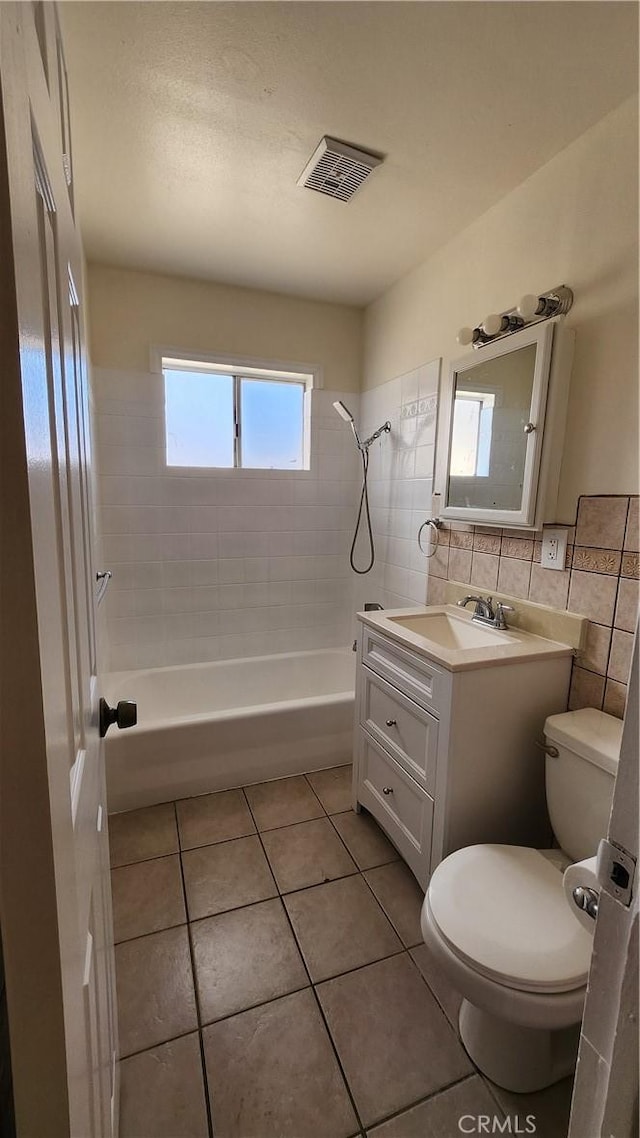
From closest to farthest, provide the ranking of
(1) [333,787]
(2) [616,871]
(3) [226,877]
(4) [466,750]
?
(2) [616,871] < (4) [466,750] < (3) [226,877] < (1) [333,787]

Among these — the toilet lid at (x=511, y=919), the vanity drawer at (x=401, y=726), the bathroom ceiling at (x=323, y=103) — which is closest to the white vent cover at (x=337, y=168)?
the bathroom ceiling at (x=323, y=103)

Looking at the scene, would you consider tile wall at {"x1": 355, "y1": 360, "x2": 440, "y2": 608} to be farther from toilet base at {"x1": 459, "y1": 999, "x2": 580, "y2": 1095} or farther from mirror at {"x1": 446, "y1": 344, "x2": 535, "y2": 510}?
toilet base at {"x1": 459, "y1": 999, "x2": 580, "y2": 1095}

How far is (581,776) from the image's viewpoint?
1244 mm

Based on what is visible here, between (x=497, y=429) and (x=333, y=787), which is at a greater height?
(x=497, y=429)

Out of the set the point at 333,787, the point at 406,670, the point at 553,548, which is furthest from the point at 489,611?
the point at 333,787

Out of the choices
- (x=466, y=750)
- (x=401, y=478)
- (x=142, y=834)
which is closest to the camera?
(x=466, y=750)

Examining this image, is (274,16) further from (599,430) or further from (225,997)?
(225,997)

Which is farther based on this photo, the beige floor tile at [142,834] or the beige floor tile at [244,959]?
the beige floor tile at [142,834]

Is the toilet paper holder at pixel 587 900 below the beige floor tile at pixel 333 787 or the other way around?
the other way around

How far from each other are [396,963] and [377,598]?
5.84 ft

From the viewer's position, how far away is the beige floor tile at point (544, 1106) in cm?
102

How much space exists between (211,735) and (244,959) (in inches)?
33.9

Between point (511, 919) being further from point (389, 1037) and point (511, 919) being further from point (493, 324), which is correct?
point (493, 324)

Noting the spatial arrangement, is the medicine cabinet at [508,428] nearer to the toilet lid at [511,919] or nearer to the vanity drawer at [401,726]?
the vanity drawer at [401,726]
